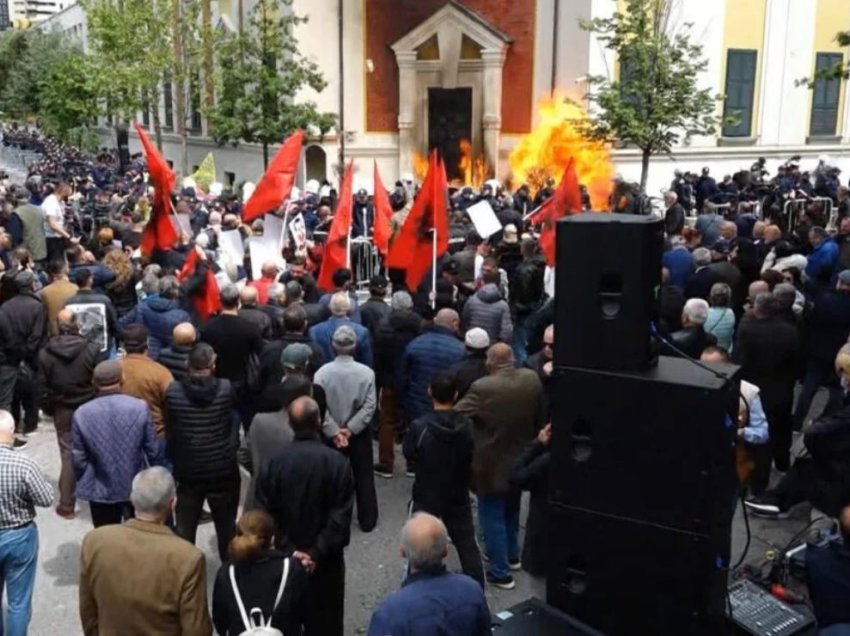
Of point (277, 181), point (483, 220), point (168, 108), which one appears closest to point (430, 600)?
point (277, 181)

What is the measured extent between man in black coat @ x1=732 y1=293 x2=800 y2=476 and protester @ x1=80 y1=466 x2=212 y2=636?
532 cm

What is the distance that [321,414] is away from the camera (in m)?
6.29

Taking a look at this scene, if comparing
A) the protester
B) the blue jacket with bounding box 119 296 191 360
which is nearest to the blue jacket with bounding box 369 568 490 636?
the protester

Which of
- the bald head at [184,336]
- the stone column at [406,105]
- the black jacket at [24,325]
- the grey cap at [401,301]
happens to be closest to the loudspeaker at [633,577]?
the bald head at [184,336]

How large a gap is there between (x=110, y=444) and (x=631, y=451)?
11.3 feet

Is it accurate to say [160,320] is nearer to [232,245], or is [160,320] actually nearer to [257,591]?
[232,245]

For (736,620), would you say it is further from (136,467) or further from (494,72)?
(494,72)

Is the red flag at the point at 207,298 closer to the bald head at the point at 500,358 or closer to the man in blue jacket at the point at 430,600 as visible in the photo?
the bald head at the point at 500,358

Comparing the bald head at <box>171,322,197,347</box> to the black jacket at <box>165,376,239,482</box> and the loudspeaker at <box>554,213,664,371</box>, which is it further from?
the loudspeaker at <box>554,213,664,371</box>

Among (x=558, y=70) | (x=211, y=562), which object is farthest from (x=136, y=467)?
(x=558, y=70)

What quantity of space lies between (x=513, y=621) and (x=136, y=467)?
289cm

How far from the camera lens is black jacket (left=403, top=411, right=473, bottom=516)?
608 centimetres

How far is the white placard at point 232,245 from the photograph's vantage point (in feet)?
40.9

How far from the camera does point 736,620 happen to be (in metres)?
4.91
